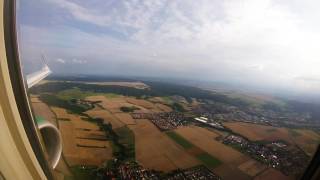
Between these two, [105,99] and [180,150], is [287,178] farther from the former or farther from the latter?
[105,99]

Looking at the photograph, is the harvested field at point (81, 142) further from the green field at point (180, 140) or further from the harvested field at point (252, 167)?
the harvested field at point (252, 167)

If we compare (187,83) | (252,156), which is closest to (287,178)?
(252,156)

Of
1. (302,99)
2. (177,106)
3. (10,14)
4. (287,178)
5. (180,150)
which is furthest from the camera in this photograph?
(177,106)

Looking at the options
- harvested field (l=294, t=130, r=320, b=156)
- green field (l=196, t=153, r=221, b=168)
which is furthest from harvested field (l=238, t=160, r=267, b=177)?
harvested field (l=294, t=130, r=320, b=156)

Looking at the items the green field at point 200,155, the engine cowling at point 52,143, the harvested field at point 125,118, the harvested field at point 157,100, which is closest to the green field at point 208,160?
the green field at point 200,155

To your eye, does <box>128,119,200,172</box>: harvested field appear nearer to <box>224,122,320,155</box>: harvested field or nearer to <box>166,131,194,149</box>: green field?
<box>166,131,194,149</box>: green field
